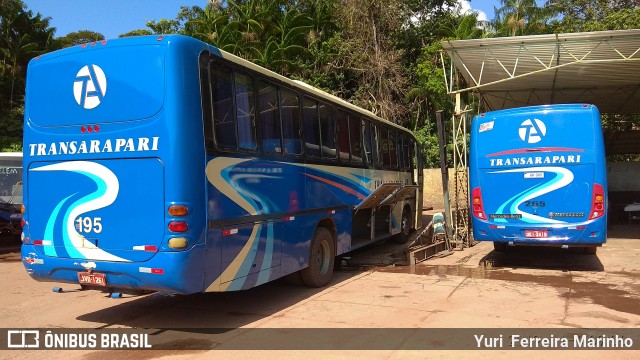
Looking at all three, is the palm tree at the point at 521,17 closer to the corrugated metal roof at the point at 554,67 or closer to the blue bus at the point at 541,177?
the corrugated metal roof at the point at 554,67

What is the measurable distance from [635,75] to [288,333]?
14403 millimetres

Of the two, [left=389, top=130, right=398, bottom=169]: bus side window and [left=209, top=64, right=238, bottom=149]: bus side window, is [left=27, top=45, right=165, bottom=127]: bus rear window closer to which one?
[left=209, top=64, right=238, bottom=149]: bus side window

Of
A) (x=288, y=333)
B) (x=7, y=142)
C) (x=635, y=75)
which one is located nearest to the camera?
(x=288, y=333)

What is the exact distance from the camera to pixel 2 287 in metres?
8.70

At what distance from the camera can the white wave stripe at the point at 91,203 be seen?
5.45m

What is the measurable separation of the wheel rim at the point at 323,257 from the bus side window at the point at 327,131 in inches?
58.1

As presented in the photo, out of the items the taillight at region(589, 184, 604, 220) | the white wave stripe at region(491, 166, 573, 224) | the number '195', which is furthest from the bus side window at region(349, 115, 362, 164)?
the number '195'

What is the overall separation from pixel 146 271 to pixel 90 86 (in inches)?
84.5

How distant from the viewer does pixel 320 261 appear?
8.30m

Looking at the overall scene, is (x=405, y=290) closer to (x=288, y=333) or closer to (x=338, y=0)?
(x=288, y=333)

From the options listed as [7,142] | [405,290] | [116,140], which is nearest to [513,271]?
[405,290]

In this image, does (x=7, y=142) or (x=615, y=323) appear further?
(x=7, y=142)

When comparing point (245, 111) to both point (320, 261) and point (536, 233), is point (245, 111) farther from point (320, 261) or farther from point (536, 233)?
point (536, 233)

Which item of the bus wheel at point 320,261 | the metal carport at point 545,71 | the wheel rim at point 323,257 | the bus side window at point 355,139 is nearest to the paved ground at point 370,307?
the bus wheel at point 320,261
